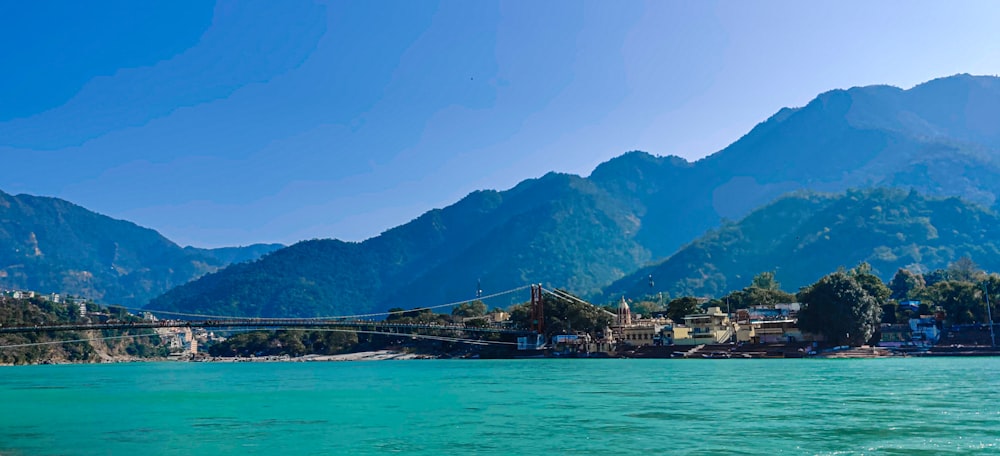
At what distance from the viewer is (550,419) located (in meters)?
27.6

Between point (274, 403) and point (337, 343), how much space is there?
90.8m

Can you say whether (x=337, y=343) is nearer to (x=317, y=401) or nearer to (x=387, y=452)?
(x=317, y=401)

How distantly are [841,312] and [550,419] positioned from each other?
179 ft

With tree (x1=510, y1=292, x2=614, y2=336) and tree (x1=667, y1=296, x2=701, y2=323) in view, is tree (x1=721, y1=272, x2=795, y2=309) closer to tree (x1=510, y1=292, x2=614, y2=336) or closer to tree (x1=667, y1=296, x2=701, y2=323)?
tree (x1=667, y1=296, x2=701, y2=323)

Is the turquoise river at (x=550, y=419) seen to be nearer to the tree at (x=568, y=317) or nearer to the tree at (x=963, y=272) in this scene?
the tree at (x=568, y=317)

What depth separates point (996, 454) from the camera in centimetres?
1816

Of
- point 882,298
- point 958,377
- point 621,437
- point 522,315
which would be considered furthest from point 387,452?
point 522,315

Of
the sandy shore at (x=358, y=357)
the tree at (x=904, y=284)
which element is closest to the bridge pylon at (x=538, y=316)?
the sandy shore at (x=358, y=357)

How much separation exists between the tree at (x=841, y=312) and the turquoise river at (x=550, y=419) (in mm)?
28430

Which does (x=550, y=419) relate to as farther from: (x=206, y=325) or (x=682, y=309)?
(x=682, y=309)

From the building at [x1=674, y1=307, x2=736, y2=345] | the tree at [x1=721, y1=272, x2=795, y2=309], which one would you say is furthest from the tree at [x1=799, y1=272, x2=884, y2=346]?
the tree at [x1=721, y1=272, x2=795, y2=309]

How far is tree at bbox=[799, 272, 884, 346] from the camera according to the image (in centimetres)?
7419

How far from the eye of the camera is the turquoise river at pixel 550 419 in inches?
840

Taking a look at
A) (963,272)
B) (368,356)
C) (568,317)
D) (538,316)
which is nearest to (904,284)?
(963,272)
